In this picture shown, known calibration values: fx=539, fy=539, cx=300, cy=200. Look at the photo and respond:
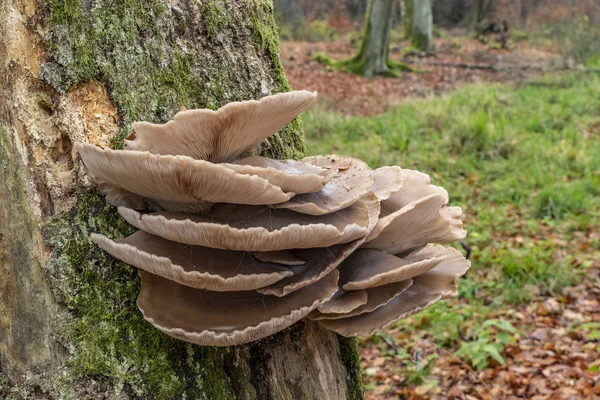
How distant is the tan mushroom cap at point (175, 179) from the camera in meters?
1.31

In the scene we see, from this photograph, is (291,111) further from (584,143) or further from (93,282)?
(584,143)

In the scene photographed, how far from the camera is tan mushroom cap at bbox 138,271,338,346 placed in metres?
1.49

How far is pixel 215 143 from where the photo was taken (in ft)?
5.18

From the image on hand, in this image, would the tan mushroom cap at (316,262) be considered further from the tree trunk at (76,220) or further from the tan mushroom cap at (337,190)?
the tree trunk at (76,220)

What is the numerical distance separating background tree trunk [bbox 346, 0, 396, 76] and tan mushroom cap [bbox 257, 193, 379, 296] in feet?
57.4

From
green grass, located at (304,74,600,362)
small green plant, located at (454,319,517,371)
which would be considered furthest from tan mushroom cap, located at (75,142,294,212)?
green grass, located at (304,74,600,362)

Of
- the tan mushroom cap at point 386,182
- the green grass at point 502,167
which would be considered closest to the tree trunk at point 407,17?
the green grass at point 502,167

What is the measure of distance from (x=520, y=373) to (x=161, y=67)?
459 centimetres

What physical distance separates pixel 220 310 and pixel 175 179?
427 mm

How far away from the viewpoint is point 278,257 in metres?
1.59

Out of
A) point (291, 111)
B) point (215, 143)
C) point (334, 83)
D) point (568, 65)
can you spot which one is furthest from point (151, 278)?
point (568, 65)

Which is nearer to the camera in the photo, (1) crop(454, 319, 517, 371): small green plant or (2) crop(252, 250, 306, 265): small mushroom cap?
(2) crop(252, 250, 306, 265): small mushroom cap

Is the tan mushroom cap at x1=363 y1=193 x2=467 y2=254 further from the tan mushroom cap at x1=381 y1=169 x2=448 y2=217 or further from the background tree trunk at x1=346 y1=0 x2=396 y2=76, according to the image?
the background tree trunk at x1=346 y1=0 x2=396 y2=76

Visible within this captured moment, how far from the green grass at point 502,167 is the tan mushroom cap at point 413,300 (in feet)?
12.0
